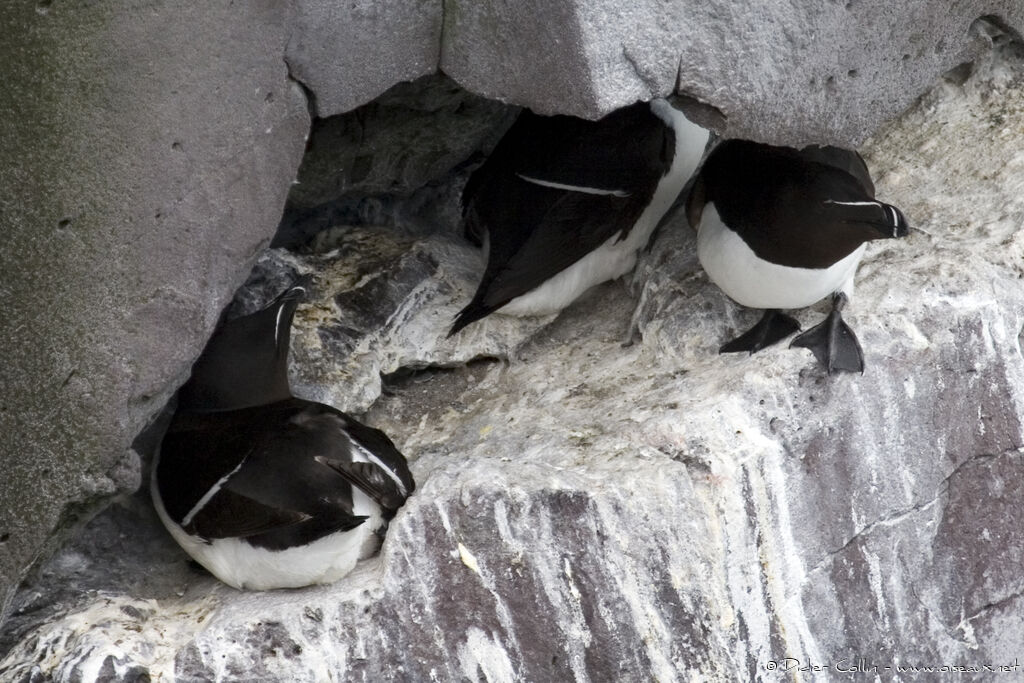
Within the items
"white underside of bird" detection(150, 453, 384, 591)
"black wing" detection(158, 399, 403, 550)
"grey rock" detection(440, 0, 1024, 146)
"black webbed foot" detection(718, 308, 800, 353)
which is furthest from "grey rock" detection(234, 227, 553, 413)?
"grey rock" detection(440, 0, 1024, 146)

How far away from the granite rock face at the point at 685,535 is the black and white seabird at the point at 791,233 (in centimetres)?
7

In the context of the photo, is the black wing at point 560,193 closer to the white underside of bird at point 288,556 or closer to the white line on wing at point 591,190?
the white line on wing at point 591,190

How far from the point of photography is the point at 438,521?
282 centimetres

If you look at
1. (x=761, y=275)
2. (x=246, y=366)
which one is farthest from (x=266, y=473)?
(x=761, y=275)

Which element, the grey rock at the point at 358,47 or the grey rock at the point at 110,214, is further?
the grey rock at the point at 358,47

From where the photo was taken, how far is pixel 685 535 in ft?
8.97

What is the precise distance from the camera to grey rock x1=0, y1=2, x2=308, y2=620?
8.32ft

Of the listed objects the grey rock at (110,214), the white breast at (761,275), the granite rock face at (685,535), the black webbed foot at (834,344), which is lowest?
the granite rock face at (685,535)

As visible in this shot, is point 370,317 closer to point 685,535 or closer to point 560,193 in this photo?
point 560,193

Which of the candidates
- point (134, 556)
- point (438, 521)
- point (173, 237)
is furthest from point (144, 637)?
point (173, 237)

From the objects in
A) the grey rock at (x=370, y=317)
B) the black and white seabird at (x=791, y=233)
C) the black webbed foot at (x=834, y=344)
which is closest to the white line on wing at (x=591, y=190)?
the black and white seabird at (x=791, y=233)

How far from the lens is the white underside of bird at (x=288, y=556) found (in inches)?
110

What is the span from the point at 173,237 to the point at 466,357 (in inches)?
41.6

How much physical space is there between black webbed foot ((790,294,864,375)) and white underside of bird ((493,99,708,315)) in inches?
26.9
